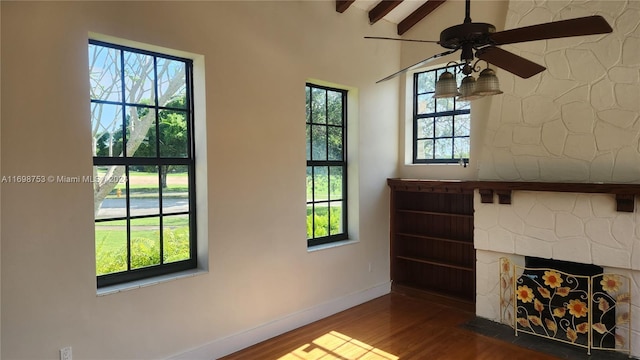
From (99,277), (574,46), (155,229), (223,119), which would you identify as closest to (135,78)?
(223,119)

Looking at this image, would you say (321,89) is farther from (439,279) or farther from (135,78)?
(439,279)

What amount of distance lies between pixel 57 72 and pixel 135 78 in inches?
20.8

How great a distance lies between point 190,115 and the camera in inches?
124

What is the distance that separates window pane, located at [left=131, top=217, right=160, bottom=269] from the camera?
2.87 metres

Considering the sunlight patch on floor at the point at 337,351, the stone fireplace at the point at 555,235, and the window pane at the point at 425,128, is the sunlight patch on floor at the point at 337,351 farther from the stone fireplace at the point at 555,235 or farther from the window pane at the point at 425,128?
the window pane at the point at 425,128

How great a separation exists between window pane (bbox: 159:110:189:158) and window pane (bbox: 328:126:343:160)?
175 cm

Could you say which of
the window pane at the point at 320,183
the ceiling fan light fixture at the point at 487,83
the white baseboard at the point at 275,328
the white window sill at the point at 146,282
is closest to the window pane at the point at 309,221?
the window pane at the point at 320,183

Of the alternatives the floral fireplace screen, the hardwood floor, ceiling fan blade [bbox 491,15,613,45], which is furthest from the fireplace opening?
ceiling fan blade [bbox 491,15,613,45]

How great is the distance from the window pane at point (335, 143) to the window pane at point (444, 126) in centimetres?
127

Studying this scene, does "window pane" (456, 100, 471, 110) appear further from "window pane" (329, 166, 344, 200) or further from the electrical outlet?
the electrical outlet

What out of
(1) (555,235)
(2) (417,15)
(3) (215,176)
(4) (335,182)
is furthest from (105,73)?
(1) (555,235)

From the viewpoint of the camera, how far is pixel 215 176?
10.3ft

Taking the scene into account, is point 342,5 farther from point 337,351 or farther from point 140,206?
point 337,351

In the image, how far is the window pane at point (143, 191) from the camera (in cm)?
284
